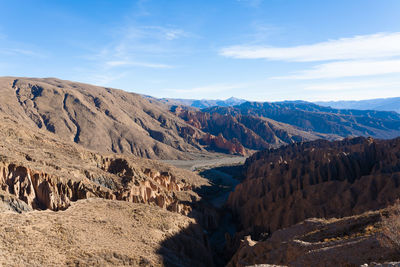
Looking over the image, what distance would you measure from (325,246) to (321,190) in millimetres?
26589

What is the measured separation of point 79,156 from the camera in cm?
5528

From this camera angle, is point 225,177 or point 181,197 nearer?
point 181,197

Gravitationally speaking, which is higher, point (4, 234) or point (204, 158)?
point (4, 234)

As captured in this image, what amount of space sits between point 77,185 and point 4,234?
53.7 ft

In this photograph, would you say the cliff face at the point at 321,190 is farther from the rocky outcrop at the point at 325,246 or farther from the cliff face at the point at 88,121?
the cliff face at the point at 88,121

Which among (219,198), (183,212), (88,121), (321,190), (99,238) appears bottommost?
(219,198)

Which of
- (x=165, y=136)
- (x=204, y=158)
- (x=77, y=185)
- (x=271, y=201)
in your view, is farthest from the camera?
(x=165, y=136)

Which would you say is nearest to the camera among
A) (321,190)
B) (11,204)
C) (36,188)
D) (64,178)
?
(11,204)

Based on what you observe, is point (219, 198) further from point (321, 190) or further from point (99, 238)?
point (99, 238)

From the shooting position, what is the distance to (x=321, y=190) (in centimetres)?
4356

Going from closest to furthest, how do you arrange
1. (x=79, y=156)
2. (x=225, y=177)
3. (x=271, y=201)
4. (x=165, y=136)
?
(x=271, y=201) < (x=79, y=156) < (x=225, y=177) < (x=165, y=136)

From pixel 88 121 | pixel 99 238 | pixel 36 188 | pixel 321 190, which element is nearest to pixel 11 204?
pixel 36 188

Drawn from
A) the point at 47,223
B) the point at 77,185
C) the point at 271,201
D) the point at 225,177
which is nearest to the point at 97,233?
the point at 47,223

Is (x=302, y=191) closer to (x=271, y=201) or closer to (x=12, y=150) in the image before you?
(x=271, y=201)
